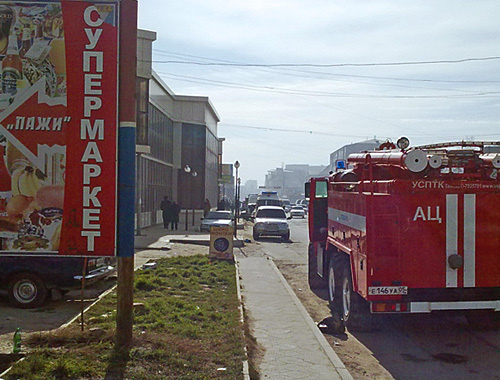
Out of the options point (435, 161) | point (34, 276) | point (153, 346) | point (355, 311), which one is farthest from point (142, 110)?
point (153, 346)

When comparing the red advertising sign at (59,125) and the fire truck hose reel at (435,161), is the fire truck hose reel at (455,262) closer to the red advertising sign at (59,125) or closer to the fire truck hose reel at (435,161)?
the fire truck hose reel at (435,161)

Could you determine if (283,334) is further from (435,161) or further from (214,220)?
(214,220)

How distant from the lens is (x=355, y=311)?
9.76 m

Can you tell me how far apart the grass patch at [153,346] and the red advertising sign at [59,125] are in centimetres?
118

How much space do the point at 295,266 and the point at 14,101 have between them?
12.9 m

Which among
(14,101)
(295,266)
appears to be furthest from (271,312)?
(295,266)

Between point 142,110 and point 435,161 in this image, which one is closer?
point 435,161

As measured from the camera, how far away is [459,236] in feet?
28.9

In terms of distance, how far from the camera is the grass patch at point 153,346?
6488 millimetres

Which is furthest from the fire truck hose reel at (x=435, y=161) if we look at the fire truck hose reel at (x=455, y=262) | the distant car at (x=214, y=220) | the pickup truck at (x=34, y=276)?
the distant car at (x=214, y=220)

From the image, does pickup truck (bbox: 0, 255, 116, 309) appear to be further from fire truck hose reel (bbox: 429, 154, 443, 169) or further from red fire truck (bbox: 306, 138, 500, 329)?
fire truck hose reel (bbox: 429, 154, 443, 169)

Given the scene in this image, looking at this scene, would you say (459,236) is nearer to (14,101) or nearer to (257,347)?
(257,347)

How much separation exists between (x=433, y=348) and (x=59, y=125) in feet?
20.6

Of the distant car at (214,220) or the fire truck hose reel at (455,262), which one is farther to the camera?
the distant car at (214,220)
